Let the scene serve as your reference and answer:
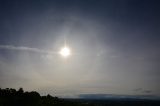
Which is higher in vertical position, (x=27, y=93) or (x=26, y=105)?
(x=27, y=93)

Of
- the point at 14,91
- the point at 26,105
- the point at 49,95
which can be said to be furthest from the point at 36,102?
the point at 49,95

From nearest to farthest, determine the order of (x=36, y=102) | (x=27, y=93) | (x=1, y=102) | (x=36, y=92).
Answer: (x=1, y=102), (x=36, y=102), (x=27, y=93), (x=36, y=92)

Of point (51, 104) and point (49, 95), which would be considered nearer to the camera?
point (51, 104)

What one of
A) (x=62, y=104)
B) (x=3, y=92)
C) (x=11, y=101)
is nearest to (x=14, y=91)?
(x=3, y=92)

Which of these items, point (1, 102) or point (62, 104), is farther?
point (62, 104)

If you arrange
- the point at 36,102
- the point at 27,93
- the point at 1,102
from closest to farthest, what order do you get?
the point at 1,102
the point at 36,102
the point at 27,93

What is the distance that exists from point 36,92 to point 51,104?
35.1ft

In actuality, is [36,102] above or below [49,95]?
below

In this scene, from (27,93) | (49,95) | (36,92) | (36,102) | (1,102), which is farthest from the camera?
(49,95)

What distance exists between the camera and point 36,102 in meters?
94.3

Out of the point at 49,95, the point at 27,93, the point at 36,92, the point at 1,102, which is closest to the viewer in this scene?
the point at 1,102

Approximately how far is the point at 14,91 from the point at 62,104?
25.2 m

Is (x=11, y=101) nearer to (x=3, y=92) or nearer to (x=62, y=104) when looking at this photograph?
(x=3, y=92)

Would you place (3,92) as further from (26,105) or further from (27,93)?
(26,105)
